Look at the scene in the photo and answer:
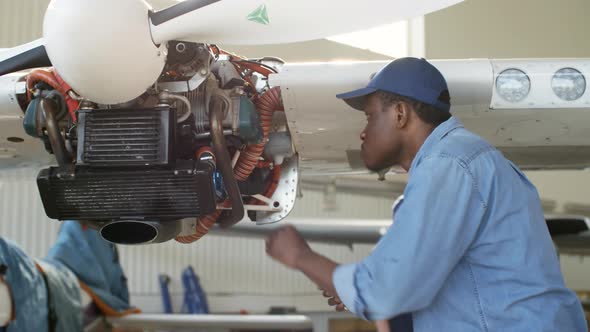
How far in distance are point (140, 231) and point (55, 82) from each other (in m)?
0.68

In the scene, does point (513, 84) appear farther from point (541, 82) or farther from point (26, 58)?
point (26, 58)

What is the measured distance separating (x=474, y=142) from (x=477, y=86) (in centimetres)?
87

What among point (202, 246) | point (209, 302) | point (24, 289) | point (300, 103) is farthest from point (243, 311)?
point (300, 103)

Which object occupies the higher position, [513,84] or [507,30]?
[507,30]

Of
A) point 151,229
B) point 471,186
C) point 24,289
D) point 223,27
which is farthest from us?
point 24,289

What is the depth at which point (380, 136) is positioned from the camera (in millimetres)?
2000

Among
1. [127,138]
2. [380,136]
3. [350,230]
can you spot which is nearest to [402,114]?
[380,136]

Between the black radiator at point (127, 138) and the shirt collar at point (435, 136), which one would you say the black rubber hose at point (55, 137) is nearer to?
the black radiator at point (127, 138)

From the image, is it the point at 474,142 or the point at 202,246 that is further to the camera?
the point at 202,246

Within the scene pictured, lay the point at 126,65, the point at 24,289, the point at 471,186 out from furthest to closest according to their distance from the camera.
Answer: the point at 24,289 < the point at 126,65 < the point at 471,186

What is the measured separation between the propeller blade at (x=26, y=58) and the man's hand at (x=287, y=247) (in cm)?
117

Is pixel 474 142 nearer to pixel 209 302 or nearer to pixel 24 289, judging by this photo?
pixel 24 289

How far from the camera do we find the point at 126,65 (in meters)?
1.95

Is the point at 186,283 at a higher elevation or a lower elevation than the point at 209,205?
lower
